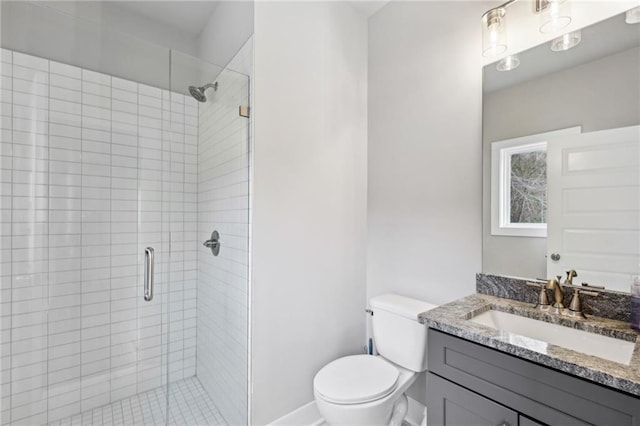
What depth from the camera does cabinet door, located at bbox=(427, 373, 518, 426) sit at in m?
0.90

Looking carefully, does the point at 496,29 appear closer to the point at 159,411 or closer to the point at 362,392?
the point at 362,392

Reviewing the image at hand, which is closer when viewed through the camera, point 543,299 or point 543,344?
point 543,344

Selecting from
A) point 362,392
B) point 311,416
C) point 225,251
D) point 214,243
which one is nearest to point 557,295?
point 362,392

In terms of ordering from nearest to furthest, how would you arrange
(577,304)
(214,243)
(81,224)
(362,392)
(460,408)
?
(460,408), (577,304), (362,392), (81,224), (214,243)

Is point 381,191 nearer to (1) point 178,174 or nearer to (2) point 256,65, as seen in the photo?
(2) point 256,65

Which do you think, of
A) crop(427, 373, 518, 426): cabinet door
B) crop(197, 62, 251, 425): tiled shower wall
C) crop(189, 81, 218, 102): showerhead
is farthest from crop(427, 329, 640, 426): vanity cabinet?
crop(189, 81, 218, 102): showerhead

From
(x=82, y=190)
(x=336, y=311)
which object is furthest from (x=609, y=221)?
(x=82, y=190)

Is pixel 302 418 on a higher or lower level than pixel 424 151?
lower

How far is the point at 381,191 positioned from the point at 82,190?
1.79 m

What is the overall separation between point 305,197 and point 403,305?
2.72ft

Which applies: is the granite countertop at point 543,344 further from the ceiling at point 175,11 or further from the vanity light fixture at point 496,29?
the ceiling at point 175,11

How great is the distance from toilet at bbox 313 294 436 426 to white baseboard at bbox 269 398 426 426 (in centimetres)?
25

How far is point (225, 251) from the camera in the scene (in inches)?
72.9

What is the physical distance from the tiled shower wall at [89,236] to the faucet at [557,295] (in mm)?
1973
